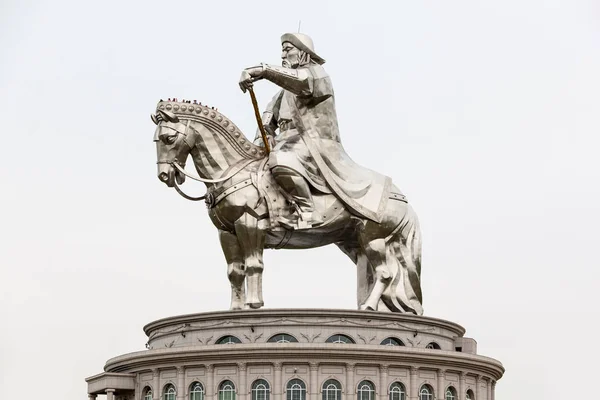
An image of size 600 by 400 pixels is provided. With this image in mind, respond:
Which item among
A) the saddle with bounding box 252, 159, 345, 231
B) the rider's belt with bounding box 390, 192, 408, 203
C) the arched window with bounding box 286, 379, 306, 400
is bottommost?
the arched window with bounding box 286, 379, 306, 400

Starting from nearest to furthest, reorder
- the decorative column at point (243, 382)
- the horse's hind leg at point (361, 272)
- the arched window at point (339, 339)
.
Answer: the decorative column at point (243, 382)
the arched window at point (339, 339)
the horse's hind leg at point (361, 272)

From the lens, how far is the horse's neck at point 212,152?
173 feet

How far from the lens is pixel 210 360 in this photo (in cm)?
5144

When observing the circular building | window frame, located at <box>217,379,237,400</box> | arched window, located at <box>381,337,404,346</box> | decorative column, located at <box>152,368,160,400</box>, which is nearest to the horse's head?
the circular building

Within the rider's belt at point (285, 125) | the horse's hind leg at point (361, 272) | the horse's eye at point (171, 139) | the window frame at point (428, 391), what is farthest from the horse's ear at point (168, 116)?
the window frame at point (428, 391)

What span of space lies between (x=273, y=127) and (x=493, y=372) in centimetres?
1002

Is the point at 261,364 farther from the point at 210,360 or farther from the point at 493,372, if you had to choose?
the point at 493,372

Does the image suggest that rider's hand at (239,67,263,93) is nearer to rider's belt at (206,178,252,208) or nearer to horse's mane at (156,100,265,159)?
horse's mane at (156,100,265,159)

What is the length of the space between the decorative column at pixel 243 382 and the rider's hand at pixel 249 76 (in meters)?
8.01

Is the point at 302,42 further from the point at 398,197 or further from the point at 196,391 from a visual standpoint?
the point at 196,391

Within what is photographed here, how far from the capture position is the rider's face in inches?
2120

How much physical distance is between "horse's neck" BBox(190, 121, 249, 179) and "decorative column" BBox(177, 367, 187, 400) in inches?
225

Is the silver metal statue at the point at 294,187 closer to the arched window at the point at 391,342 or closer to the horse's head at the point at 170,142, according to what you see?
the horse's head at the point at 170,142

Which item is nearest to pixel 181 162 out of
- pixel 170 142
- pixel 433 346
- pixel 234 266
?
pixel 170 142
